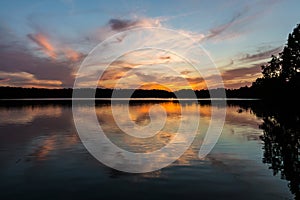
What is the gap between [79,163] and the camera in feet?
63.3

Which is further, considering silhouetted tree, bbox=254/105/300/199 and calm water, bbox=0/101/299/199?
silhouetted tree, bbox=254/105/300/199

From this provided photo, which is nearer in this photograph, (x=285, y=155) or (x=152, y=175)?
(x=152, y=175)

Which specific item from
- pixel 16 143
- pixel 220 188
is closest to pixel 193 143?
pixel 220 188

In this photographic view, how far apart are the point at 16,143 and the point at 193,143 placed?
634 inches

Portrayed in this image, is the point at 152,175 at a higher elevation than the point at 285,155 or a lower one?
lower

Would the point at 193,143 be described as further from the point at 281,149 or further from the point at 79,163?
the point at 79,163

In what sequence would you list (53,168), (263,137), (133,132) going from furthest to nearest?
(133,132) → (263,137) → (53,168)

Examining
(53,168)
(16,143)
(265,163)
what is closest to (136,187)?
(53,168)

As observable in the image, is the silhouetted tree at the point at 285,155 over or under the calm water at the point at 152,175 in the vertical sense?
over

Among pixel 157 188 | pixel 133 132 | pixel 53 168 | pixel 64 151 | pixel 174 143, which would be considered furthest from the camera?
pixel 133 132

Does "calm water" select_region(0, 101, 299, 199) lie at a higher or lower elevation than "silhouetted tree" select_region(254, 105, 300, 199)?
lower

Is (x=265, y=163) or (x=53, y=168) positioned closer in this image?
(x=53, y=168)

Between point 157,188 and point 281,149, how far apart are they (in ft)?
45.2

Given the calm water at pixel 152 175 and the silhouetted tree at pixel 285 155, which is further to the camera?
the silhouetted tree at pixel 285 155
